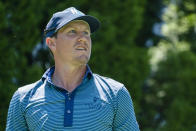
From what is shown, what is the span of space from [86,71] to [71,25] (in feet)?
0.86

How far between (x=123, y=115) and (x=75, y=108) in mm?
255

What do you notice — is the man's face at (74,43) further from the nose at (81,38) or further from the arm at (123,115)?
the arm at (123,115)

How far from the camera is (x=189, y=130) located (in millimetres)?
9289

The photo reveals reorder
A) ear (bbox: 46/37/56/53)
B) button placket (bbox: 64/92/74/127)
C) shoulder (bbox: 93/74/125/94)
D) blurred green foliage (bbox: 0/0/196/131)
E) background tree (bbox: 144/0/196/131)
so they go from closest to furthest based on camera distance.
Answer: button placket (bbox: 64/92/74/127)
shoulder (bbox: 93/74/125/94)
ear (bbox: 46/37/56/53)
blurred green foliage (bbox: 0/0/196/131)
background tree (bbox: 144/0/196/131)

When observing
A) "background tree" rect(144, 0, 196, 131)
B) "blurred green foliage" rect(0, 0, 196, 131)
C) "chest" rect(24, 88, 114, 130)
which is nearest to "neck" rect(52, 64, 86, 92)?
A: "chest" rect(24, 88, 114, 130)

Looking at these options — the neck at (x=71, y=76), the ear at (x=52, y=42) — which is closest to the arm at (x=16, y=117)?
the neck at (x=71, y=76)

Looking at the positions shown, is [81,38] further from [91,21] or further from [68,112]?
[68,112]

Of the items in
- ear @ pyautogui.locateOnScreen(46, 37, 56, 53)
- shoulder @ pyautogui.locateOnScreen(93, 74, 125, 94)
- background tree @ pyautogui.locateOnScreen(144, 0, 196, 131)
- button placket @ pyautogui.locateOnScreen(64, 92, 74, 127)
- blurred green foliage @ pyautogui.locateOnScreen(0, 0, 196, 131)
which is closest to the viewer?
button placket @ pyautogui.locateOnScreen(64, 92, 74, 127)

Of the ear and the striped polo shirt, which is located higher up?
the ear

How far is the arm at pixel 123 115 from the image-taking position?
2803mm

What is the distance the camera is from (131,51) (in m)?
8.47

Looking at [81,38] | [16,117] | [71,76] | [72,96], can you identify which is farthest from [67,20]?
[16,117]

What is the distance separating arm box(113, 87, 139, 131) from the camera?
280 cm

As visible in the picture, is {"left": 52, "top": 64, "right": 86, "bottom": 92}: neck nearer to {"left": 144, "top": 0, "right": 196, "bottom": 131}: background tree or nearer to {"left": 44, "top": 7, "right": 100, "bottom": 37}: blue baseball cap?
{"left": 44, "top": 7, "right": 100, "bottom": 37}: blue baseball cap
